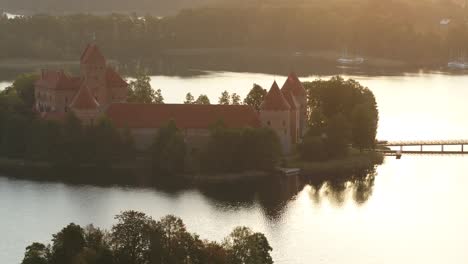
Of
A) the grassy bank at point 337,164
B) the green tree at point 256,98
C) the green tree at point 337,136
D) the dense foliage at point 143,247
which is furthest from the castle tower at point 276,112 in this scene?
the dense foliage at point 143,247

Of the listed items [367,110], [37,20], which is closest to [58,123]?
[367,110]

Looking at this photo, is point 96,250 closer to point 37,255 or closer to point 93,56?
point 37,255

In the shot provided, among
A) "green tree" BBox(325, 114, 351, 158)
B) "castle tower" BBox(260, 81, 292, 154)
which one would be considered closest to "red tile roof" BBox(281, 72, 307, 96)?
"green tree" BBox(325, 114, 351, 158)

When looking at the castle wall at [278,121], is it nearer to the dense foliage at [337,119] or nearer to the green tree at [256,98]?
the dense foliage at [337,119]

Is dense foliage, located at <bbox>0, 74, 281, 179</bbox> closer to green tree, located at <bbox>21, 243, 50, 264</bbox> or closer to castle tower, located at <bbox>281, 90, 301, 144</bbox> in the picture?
castle tower, located at <bbox>281, 90, 301, 144</bbox>

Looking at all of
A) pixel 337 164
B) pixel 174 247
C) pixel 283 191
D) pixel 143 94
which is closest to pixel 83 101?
pixel 143 94

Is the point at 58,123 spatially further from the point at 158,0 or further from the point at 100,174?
the point at 158,0
